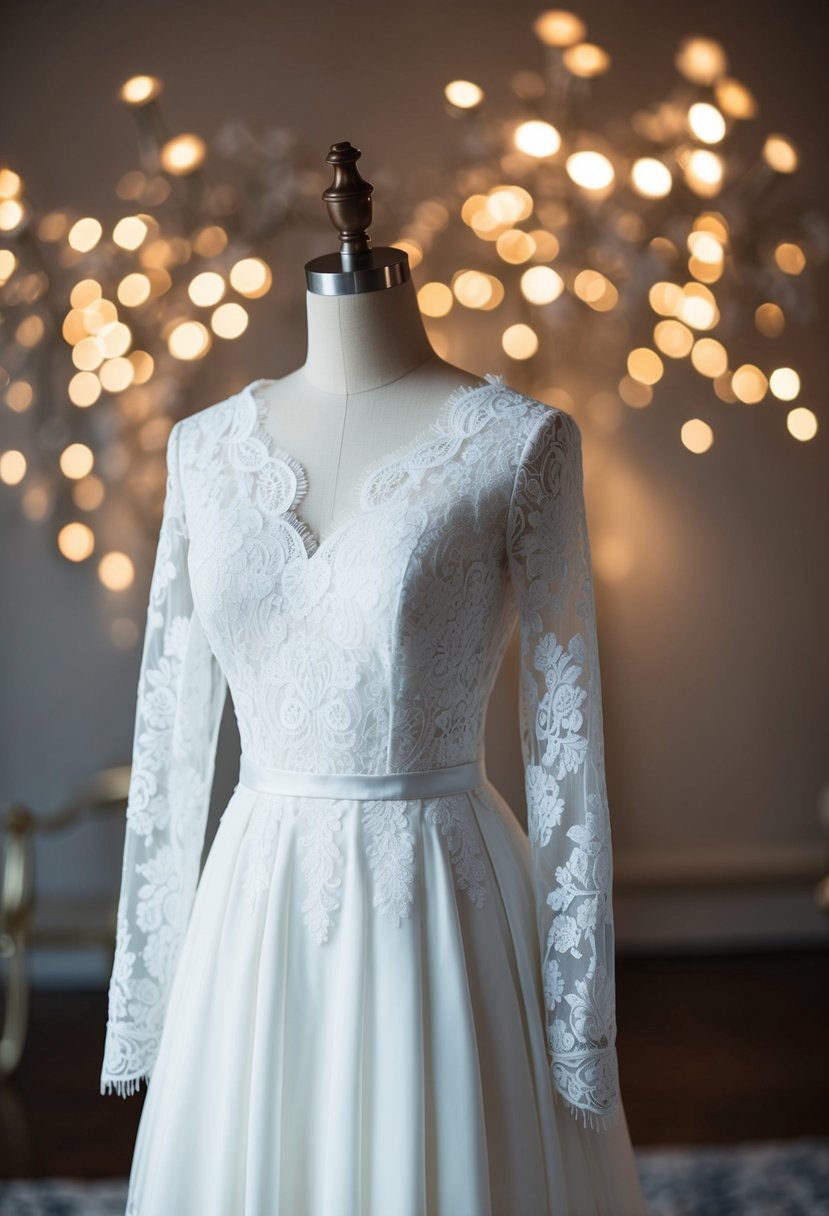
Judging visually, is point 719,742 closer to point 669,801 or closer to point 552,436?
point 669,801

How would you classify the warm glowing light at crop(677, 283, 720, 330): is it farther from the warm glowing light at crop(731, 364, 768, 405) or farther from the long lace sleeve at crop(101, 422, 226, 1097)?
the long lace sleeve at crop(101, 422, 226, 1097)

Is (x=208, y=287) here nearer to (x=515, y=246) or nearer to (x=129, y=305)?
(x=129, y=305)

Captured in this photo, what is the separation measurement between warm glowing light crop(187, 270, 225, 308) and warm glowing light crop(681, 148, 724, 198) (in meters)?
1.38

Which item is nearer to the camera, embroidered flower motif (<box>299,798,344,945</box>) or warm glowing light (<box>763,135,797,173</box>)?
embroidered flower motif (<box>299,798,344,945</box>)

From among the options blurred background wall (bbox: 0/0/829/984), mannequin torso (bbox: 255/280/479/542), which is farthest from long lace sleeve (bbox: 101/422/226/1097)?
blurred background wall (bbox: 0/0/829/984)

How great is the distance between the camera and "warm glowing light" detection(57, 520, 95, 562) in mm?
3371

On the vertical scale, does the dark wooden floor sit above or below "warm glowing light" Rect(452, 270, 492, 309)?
below

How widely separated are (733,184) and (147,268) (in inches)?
67.3

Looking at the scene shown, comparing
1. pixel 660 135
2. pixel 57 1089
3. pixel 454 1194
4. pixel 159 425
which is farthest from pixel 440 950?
pixel 660 135

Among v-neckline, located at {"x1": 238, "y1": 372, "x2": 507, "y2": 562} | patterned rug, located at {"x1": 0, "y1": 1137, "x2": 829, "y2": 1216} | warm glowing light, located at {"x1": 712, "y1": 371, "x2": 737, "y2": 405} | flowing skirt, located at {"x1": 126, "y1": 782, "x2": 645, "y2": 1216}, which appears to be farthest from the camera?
warm glowing light, located at {"x1": 712, "y1": 371, "x2": 737, "y2": 405}

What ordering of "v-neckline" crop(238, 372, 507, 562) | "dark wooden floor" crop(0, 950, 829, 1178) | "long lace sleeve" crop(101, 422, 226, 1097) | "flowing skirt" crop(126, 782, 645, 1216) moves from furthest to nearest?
1. "dark wooden floor" crop(0, 950, 829, 1178)
2. "long lace sleeve" crop(101, 422, 226, 1097)
3. "v-neckline" crop(238, 372, 507, 562)
4. "flowing skirt" crop(126, 782, 645, 1216)

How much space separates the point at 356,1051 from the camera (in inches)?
46.4

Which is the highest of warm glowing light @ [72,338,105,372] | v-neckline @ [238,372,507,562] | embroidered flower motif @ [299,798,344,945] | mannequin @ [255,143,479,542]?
warm glowing light @ [72,338,105,372]

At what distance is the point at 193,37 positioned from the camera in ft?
10.8
